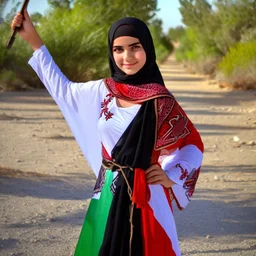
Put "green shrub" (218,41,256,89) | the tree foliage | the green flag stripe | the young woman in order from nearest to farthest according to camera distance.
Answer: the young woman < the green flag stripe < "green shrub" (218,41,256,89) < the tree foliage

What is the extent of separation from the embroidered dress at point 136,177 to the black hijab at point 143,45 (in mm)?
52

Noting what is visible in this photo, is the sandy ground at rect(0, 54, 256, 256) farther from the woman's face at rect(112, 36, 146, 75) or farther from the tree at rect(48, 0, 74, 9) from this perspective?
the tree at rect(48, 0, 74, 9)

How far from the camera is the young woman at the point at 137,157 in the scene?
2551 millimetres

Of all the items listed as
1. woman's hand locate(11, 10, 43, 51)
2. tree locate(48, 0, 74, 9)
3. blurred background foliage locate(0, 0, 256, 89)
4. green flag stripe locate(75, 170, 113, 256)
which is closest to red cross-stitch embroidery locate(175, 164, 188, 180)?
green flag stripe locate(75, 170, 113, 256)

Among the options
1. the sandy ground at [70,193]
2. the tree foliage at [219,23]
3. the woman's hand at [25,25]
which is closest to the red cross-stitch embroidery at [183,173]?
the woman's hand at [25,25]

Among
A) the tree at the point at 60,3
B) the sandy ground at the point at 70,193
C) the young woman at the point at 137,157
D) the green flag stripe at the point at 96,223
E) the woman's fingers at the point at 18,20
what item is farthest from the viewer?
the tree at the point at 60,3

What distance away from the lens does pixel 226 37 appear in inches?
1075

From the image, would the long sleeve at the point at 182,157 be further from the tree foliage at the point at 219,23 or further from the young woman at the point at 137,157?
the tree foliage at the point at 219,23

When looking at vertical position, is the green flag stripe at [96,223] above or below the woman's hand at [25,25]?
below

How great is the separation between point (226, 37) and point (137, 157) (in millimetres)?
25579

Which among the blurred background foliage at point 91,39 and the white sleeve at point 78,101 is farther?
the blurred background foliage at point 91,39

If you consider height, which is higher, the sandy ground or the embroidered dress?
the embroidered dress

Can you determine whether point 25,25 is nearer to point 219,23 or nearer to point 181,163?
point 181,163

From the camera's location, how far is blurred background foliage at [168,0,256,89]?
2156 centimetres
